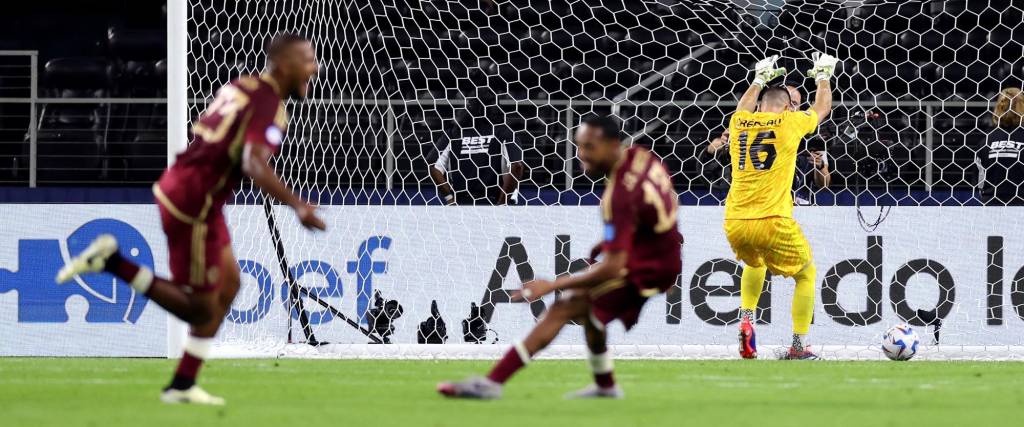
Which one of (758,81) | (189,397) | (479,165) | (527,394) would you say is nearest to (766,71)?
(758,81)

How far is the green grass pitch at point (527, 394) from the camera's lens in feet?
17.6

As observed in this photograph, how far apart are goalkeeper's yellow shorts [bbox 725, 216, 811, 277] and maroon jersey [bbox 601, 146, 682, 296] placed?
364 cm

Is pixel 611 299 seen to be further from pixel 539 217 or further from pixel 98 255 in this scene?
pixel 539 217

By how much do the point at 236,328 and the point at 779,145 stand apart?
12.9ft

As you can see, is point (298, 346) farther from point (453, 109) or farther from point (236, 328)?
point (453, 109)

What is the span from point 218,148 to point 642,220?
1712mm

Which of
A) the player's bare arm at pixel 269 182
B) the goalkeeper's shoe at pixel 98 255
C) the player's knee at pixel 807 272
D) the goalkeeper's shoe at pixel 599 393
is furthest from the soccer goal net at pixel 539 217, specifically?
the player's bare arm at pixel 269 182

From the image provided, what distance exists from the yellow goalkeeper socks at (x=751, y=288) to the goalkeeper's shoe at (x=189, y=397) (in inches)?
189

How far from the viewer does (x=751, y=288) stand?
9.93 metres

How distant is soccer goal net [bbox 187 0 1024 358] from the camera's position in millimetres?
10430

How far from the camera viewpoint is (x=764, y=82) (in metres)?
10.0

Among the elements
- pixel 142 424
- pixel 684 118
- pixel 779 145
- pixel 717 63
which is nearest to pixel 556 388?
Result: pixel 142 424

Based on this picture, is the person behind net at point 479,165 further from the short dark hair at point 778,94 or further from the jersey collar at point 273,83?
the jersey collar at point 273,83

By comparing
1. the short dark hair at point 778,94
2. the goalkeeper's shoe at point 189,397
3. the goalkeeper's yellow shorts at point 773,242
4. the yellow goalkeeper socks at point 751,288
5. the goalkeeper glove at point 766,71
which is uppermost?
the goalkeeper glove at point 766,71
